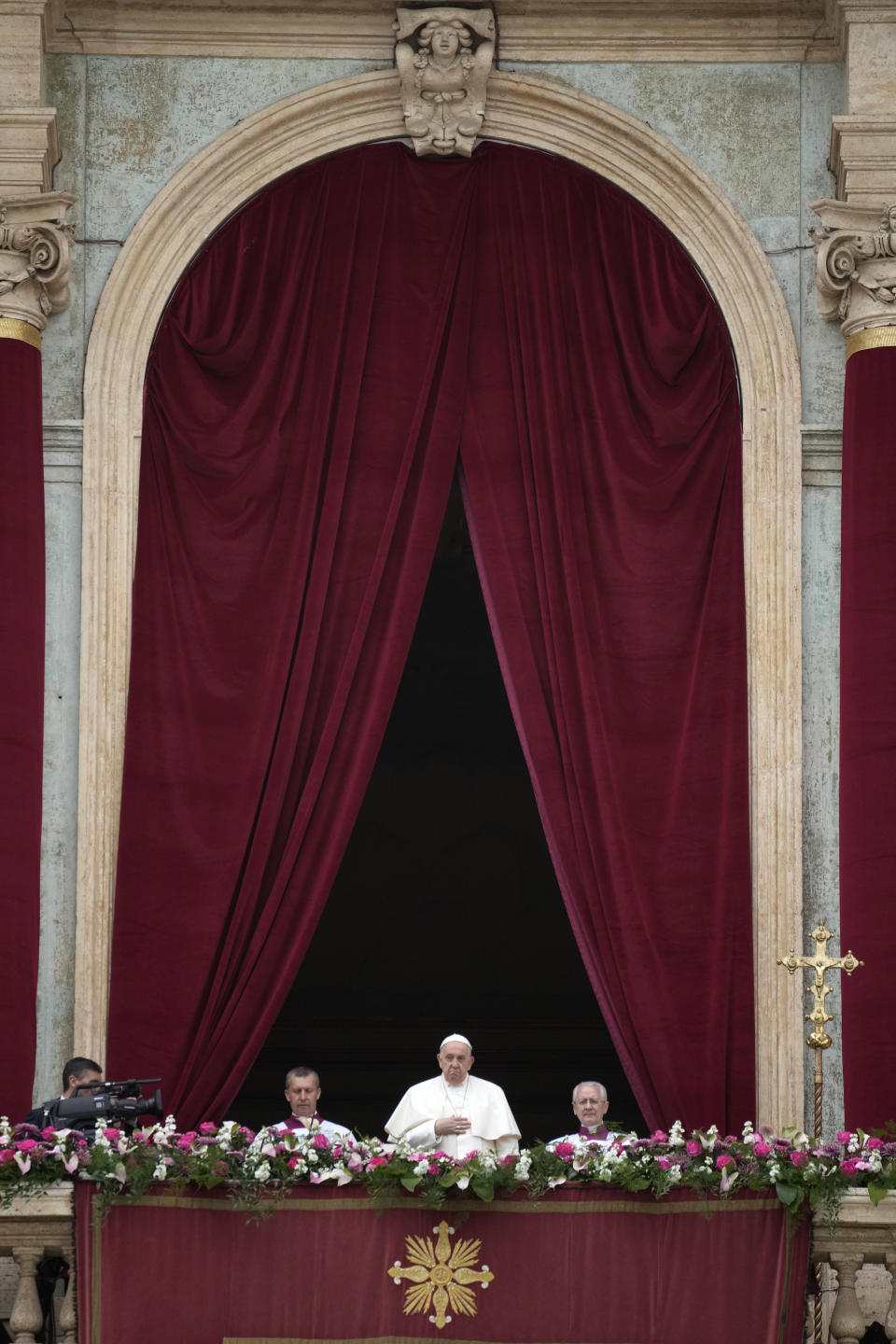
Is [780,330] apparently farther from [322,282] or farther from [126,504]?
[126,504]

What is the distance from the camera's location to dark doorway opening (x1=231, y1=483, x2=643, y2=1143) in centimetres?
1780

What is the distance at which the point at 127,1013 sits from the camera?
446 inches

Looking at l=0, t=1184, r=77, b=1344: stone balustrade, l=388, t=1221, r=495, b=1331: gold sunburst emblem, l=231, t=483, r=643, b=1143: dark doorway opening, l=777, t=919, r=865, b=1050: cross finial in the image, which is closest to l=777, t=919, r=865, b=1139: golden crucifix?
l=777, t=919, r=865, b=1050: cross finial

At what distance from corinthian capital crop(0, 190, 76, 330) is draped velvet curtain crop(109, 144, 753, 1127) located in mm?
633

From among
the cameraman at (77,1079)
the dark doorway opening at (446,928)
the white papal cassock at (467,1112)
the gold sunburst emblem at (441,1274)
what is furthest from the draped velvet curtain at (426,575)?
the dark doorway opening at (446,928)

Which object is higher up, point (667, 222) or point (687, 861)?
point (667, 222)

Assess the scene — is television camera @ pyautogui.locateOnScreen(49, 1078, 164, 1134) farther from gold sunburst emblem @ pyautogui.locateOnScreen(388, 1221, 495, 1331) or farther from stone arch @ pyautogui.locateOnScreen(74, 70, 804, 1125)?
stone arch @ pyautogui.locateOnScreen(74, 70, 804, 1125)

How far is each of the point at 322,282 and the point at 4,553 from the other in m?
2.16

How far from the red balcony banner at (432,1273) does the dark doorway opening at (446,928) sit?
8010mm

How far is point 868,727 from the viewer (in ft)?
37.0

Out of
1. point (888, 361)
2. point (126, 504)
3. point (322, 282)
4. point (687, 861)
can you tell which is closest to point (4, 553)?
point (126, 504)

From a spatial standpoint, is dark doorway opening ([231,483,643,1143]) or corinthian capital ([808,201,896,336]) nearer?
corinthian capital ([808,201,896,336])

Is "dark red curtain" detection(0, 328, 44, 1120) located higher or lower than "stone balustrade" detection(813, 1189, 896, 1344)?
higher

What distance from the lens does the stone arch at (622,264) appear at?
11.5 m
